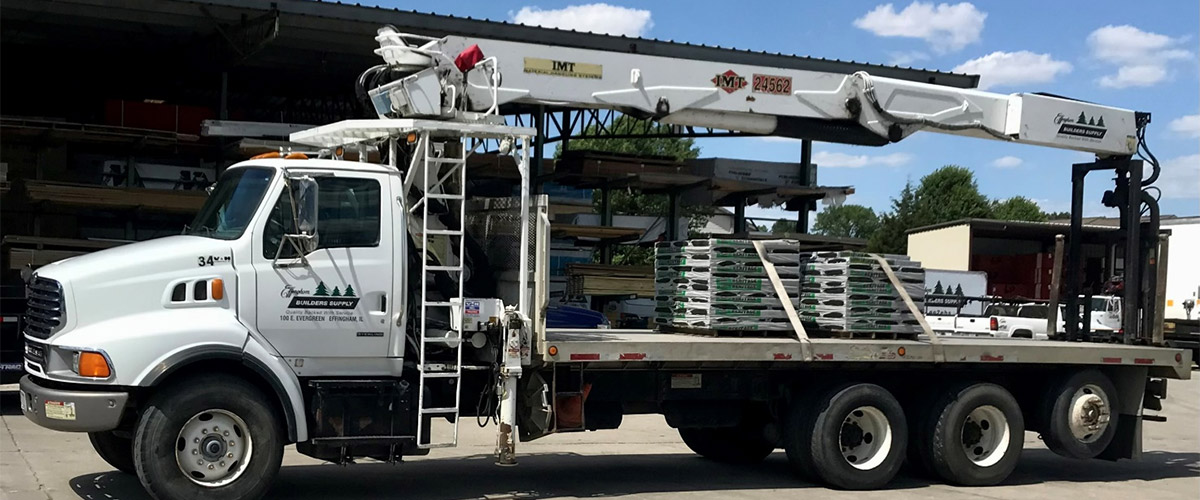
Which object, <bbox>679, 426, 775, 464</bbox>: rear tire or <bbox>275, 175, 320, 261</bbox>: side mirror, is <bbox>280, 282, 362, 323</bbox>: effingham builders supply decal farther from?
<bbox>679, 426, 775, 464</bbox>: rear tire

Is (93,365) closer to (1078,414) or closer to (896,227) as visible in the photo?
(1078,414)

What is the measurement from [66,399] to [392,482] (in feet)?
10.5

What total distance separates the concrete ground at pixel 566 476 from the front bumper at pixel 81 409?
3.89ft

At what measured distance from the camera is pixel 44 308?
846 centimetres

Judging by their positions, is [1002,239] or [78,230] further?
[1002,239]

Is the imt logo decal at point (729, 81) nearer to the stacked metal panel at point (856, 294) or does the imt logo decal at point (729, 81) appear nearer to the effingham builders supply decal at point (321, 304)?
the stacked metal panel at point (856, 294)

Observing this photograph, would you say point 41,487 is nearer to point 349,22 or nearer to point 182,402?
point 182,402

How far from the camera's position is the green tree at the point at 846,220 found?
126 meters

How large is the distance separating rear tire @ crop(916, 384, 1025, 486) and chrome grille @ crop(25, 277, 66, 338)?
297 inches

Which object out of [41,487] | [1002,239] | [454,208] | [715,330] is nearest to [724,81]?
[715,330]

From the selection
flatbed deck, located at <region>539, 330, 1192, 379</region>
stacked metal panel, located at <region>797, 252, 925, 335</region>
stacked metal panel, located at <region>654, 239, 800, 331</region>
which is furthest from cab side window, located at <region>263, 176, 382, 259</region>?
stacked metal panel, located at <region>797, 252, 925, 335</region>

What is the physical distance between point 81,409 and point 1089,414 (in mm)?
9181

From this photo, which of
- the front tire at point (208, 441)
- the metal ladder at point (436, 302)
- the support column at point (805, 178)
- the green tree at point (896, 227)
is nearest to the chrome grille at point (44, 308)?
the front tire at point (208, 441)

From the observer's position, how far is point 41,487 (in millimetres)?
9562
